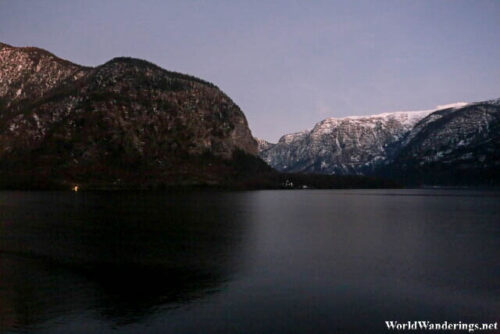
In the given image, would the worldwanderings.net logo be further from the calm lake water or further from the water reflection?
the water reflection

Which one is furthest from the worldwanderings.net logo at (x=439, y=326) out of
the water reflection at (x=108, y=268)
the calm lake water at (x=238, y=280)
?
the water reflection at (x=108, y=268)

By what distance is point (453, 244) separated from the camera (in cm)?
7325

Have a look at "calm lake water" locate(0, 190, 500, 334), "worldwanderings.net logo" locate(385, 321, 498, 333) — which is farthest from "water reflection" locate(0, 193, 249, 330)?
"worldwanderings.net logo" locate(385, 321, 498, 333)

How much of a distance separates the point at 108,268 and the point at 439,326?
1412 inches

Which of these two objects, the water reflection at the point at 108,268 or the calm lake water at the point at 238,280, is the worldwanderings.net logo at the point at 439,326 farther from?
the water reflection at the point at 108,268

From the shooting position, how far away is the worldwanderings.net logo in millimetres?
32219

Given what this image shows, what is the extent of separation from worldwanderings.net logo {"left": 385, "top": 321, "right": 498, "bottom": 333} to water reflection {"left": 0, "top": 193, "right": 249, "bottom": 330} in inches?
663

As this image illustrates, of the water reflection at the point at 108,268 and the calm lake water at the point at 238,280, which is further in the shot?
the water reflection at the point at 108,268

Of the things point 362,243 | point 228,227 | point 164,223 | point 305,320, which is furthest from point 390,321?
point 164,223

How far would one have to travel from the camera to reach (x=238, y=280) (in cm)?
4594

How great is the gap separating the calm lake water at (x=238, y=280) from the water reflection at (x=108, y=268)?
5.9 inches

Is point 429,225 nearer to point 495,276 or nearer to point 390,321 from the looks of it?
point 495,276

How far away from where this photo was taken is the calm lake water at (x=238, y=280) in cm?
3366

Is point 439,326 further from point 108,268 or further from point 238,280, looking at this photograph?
point 108,268
